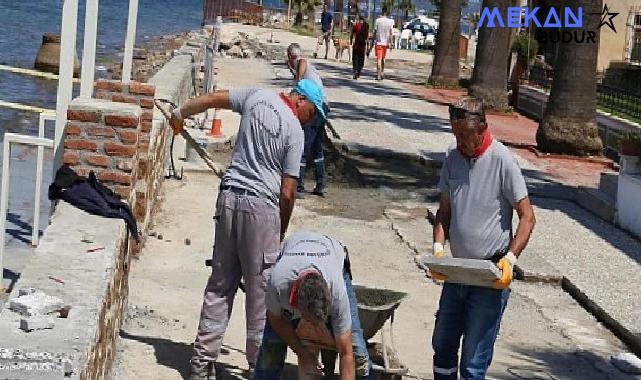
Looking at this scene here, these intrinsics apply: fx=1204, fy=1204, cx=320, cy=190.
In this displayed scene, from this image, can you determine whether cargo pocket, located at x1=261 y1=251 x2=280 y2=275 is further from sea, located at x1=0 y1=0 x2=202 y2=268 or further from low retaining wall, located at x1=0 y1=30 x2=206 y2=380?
sea, located at x1=0 y1=0 x2=202 y2=268

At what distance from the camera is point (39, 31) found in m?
44.9

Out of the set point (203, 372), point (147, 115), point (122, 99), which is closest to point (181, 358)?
point (203, 372)

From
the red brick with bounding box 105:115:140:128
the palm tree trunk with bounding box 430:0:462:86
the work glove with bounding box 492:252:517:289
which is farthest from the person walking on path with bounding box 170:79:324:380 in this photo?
the palm tree trunk with bounding box 430:0:462:86

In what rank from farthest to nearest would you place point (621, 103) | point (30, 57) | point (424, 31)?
Result: point (424, 31)
point (30, 57)
point (621, 103)

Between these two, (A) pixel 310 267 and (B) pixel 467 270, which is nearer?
(A) pixel 310 267

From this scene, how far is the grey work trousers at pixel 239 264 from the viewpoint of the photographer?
22.6 feet

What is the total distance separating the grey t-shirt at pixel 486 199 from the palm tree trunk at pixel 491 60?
1857 centimetres

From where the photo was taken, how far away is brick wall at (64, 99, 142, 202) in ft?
24.5

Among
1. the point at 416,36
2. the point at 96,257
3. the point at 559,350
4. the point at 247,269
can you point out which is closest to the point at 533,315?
the point at 559,350

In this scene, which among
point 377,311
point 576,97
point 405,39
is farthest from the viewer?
point 405,39

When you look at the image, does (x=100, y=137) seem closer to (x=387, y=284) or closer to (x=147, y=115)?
(x=147, y=115)

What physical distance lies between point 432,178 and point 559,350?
734cm

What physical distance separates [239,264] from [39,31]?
39.6 metres

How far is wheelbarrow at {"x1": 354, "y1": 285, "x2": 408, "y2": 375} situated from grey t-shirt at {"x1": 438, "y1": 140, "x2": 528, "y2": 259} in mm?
→ 628
